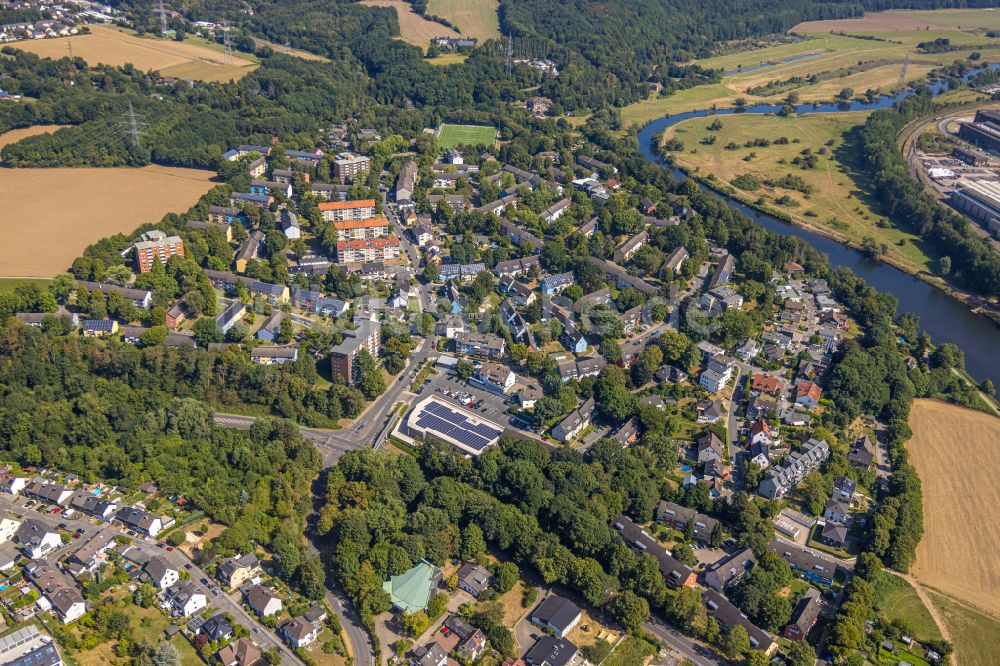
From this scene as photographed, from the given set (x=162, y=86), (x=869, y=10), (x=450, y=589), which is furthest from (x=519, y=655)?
(x=869, y=10)

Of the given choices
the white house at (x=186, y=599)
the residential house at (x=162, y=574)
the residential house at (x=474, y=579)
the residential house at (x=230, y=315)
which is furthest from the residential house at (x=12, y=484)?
the residential house at (x=474, y=579)

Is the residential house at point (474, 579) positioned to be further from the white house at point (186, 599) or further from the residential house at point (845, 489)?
the residential house at point (845, 489)

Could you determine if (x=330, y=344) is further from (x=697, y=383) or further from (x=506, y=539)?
(x=697, y=383)

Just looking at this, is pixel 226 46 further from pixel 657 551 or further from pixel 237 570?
pixel 657 551

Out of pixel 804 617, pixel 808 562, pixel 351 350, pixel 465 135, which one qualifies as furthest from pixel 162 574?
pixel 465 135

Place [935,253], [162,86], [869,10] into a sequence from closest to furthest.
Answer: [935,253] → [162,86] → [869,10]

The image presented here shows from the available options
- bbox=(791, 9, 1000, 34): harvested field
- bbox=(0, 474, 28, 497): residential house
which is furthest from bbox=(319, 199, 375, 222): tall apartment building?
bbox=(791, 9, 1000, 34): harvested field
